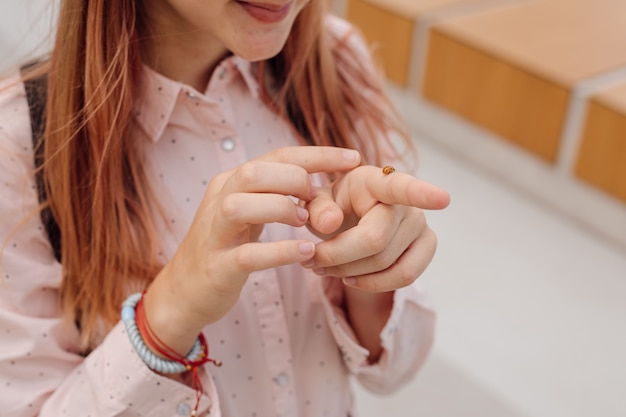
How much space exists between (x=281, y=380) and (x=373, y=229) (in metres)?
0.30

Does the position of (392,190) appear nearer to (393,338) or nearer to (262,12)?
(262,12)

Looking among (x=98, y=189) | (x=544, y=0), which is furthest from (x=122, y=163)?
(x=544, y=0)

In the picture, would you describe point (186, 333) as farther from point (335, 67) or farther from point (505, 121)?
point (505, 121)

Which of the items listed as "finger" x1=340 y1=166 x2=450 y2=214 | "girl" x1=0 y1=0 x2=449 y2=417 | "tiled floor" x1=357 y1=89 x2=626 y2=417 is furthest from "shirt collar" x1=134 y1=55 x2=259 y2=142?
"tiled floor" x1=357 y1=89 x2=626 y2=417

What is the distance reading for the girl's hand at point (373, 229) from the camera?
1.84ft

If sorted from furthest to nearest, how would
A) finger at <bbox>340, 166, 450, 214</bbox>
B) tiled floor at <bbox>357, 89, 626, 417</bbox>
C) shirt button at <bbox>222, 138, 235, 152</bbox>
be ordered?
tiled floor at <bbox>357, 89, 626, 417</bbox>, shirt button at <bbox>222, 138, 235, 152</bbox>, finger at <bbox>340, 166, 450, 214</bbox>

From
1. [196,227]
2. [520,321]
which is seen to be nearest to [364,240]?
[196,227]

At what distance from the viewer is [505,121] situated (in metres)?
1.74

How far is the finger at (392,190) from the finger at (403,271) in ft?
0.16

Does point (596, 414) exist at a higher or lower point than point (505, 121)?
lower

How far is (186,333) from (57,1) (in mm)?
297

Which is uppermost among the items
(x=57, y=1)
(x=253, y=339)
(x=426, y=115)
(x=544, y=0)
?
(x=57, y=1)

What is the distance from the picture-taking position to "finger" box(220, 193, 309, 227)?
561mm

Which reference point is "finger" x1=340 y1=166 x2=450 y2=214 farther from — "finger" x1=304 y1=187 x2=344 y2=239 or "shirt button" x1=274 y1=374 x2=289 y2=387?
"shirt button" x1=274 y1=374 x2=289 y2=387
